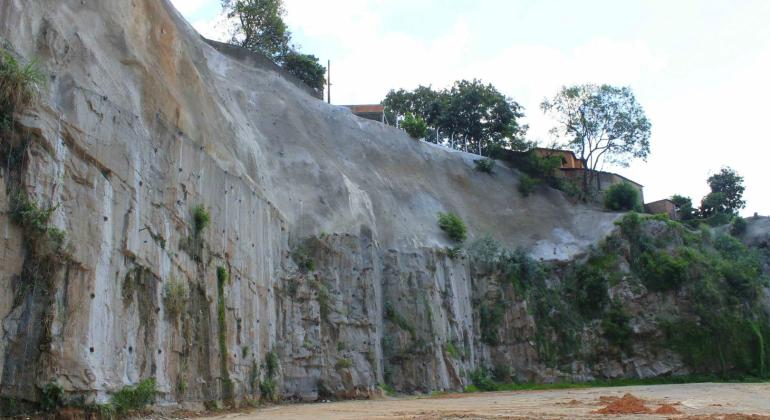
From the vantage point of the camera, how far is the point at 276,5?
52.7 metres

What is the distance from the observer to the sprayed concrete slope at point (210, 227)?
16562mm

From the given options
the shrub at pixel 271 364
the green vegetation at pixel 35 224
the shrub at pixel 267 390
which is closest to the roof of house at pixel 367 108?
the shrub at pixel 271 364

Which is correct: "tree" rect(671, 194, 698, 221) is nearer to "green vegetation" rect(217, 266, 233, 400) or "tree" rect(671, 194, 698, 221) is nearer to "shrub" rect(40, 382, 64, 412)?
"green vegetation" rect(217, 266, 233, 400)

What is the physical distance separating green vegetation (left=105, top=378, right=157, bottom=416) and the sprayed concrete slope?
0.35 meters

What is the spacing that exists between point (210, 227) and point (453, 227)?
68.9 ft

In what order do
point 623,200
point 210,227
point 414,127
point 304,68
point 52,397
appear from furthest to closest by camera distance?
1. point 623,200
2. point 304,68
3. point 414,127
4. point 210,227
5. point 52,397

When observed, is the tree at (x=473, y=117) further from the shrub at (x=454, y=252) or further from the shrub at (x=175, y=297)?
the shrub at (x=175, y=297)

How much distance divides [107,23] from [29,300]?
439 inches

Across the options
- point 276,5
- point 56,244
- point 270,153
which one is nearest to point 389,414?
point 56,244

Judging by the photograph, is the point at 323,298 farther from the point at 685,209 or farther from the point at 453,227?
the point at 685,209

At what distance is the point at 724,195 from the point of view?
61531 mm

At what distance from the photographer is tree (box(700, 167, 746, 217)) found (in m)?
60.7

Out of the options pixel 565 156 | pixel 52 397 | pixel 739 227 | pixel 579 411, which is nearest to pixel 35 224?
pixel 52 397

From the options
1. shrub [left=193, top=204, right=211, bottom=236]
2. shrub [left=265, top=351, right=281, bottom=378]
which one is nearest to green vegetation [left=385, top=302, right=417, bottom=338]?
shrub [left=265, top=351, right=281, bottom=378]
